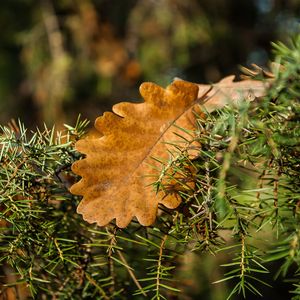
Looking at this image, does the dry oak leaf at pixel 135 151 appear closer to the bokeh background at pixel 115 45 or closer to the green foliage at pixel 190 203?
the green foliage at pixel 190 203

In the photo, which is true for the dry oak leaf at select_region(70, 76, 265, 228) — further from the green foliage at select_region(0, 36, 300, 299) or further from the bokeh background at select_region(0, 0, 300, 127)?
the bokeh background at select_region(0, 0, 300, 127)

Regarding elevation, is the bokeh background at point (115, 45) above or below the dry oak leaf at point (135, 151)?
below

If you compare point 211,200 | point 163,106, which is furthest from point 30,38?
point 211,200

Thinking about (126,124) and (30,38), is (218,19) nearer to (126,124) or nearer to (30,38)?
(30,38)

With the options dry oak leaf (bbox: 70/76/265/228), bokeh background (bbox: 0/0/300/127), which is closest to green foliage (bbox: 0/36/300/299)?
dry oak leaf (bbox: 70/76/265/228)

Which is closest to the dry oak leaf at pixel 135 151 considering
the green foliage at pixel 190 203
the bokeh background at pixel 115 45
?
the green foliage at pixel 190 203
